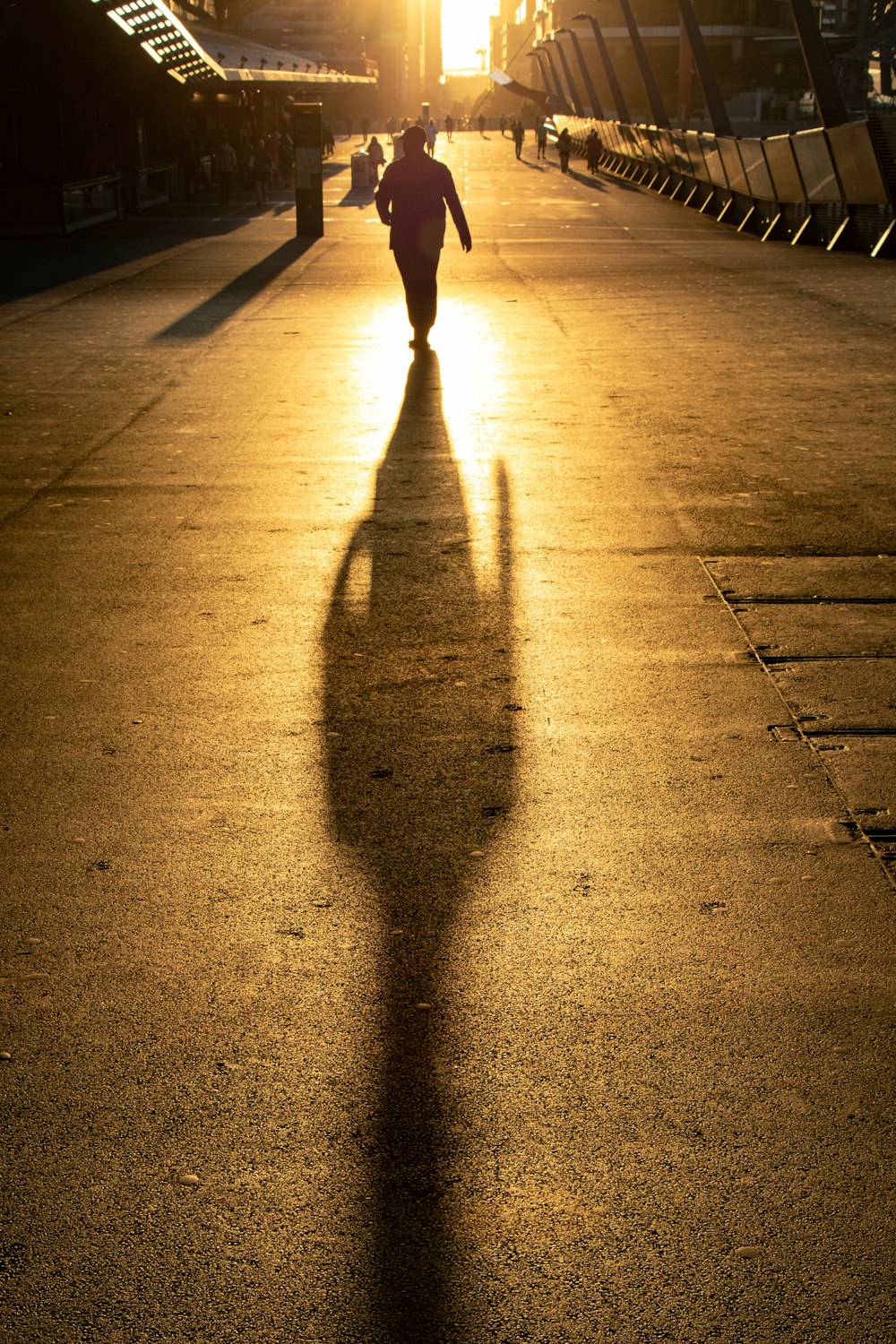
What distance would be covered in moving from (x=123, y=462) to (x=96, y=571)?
259 cm

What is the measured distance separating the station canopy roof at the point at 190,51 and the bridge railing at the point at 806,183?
38.9ft

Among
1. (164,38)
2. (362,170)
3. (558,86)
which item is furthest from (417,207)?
(558,86)

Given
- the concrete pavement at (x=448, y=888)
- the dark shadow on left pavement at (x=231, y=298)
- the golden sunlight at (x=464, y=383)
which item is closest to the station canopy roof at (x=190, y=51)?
the dark shadow on left pavement at (x=231, y=298)

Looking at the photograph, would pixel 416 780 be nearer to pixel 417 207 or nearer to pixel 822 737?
pixel 822 737

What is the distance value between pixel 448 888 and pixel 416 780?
A: 81 centimetres

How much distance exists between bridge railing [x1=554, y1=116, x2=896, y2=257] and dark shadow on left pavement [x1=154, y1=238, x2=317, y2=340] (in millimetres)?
8325

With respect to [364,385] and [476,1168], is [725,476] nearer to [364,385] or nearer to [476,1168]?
[364,385]

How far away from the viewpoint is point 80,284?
70.2ft

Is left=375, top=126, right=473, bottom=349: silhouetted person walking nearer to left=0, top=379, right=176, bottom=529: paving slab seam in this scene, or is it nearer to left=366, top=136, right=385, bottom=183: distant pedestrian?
left=0, top=379, right=176, bottom=529: paving slab seam

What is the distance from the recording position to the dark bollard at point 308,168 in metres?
28.7

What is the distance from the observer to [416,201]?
14.2m

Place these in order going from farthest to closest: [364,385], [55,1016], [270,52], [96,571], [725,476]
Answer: [270,52]
[364,385]
[725,476]
[96,571]
[55,1016]

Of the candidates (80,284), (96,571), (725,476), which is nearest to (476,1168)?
(96,571)

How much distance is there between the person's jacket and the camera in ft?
46.5
